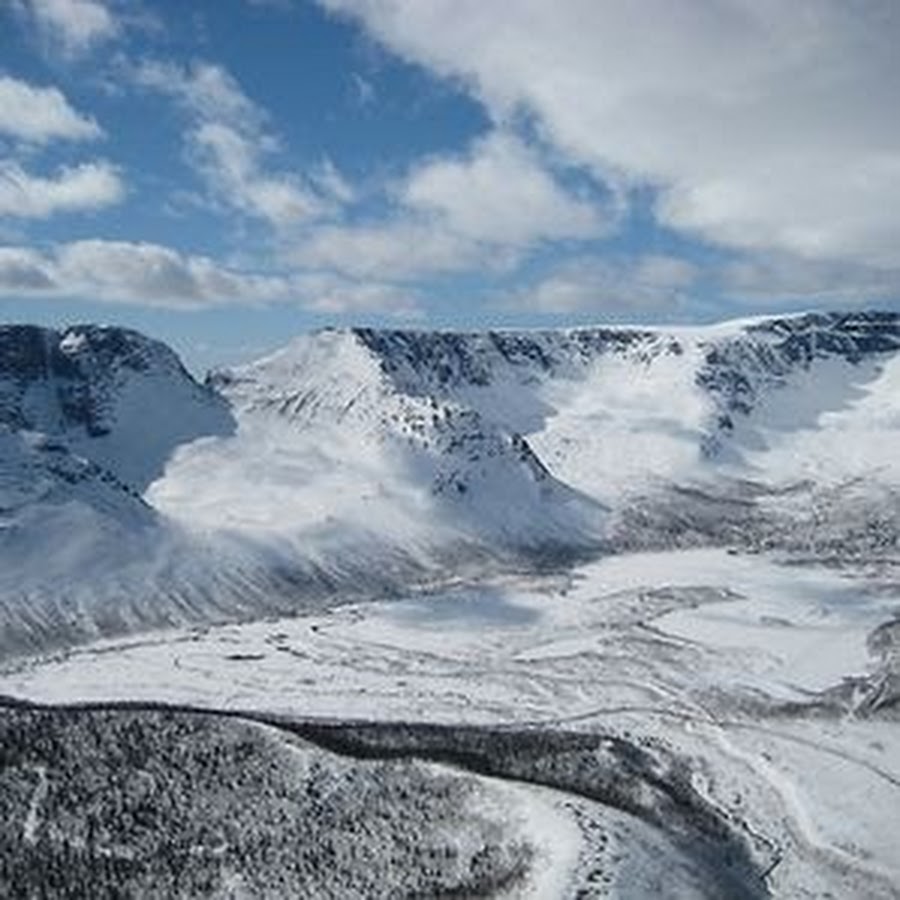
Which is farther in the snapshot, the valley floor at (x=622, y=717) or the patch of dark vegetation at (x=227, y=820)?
the valley floor at (x=622, y=717)

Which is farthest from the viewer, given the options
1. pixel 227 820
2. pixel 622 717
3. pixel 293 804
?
pixel 622 717

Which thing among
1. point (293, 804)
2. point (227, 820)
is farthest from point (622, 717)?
point (227, 820)

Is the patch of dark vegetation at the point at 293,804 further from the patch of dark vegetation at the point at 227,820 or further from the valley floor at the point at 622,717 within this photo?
the valley floor at the point at 622,717

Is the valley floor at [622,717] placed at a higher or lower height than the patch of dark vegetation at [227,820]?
lower

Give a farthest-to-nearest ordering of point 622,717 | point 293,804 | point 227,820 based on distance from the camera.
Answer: point 622,717
point 293,804
point 227,820

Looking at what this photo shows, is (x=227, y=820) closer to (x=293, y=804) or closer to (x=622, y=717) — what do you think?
(x=293, y=804)

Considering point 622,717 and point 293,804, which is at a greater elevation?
point 293,804

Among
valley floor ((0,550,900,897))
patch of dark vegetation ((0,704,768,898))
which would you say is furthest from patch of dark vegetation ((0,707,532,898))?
valley floor ((0,550,900,897))

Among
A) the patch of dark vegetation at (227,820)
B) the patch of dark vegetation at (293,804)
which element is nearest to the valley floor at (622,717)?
the patch of dark vegetation at (293,804)

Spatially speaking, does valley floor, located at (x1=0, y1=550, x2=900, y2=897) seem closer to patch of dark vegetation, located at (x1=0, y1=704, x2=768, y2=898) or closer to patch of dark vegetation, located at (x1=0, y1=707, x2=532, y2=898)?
patch of dark vegetation, located at (x1=0, y1=704, x2=768, y2=898)
